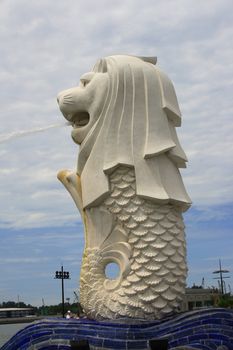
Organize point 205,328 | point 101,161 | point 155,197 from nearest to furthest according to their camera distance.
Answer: point 205,328
point 155,197
point 101,161

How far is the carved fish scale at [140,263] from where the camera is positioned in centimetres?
924

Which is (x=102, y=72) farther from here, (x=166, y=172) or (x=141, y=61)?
(x=166, y=172)

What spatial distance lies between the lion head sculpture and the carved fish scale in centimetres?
23

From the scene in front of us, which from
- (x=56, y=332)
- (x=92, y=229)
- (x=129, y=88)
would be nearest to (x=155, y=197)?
(x=92, y=229)

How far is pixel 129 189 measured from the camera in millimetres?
9742

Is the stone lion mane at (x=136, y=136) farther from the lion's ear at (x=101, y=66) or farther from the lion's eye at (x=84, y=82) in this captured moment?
the lion's eye at (x=84, y=82)

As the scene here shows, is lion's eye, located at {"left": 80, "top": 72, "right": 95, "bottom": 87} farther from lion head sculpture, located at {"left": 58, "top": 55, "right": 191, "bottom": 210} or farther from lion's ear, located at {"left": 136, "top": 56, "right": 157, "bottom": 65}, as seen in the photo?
lion's ear, located at {"left": 136, "top": 56, "right": 157, "bottom": 65}

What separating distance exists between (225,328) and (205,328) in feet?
1.06

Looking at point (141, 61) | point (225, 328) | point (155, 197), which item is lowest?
point (225, 328)

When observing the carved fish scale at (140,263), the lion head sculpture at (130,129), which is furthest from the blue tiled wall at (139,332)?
the lion head sculpture at (130,129)

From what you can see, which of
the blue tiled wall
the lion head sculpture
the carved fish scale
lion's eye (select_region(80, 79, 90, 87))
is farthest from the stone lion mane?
the blue tiled wall

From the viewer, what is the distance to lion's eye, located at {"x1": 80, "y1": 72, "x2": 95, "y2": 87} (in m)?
10.6

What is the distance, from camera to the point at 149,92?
400 inches

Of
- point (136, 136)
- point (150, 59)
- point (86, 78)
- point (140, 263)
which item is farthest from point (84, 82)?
point (140, 263)
